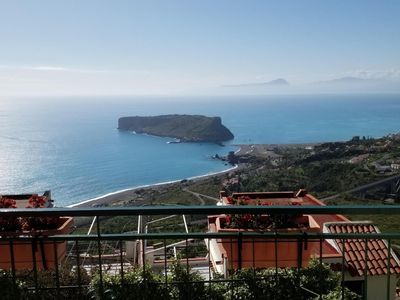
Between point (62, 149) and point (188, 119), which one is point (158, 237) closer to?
point (62, 149)

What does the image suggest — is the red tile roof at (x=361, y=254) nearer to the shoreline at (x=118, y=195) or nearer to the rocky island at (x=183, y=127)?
the shoreline at (x=118, y=195)

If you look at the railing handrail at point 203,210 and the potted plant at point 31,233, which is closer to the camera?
the railing handrail at point 203,210

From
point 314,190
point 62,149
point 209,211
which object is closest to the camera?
point 209,211

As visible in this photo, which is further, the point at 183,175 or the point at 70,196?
the point at 183,175

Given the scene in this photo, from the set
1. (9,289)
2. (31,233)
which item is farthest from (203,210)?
(31,233)

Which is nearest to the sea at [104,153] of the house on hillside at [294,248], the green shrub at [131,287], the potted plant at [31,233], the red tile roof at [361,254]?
the red tile roof at [361,254]

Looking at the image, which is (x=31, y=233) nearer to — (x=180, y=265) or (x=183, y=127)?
(x=180, y=265)

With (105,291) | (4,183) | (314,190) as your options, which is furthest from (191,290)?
(4,183)

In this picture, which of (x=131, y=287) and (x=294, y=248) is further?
(x=294, y=248)

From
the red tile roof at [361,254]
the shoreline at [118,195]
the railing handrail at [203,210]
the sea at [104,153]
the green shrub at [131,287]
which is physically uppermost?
the railing handrail at [203,210]
